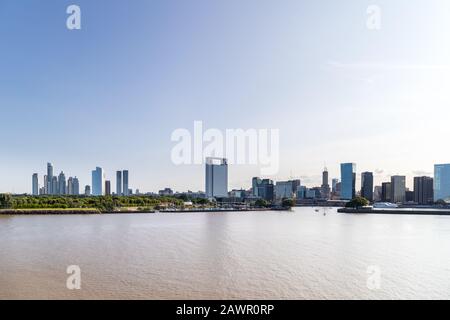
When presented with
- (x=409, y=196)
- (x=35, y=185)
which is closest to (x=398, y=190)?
(x=409, y=196)

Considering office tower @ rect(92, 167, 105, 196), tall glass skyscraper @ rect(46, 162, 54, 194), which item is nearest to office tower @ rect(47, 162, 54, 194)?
tall glass skyscraper @ rect(46, 162, 54, 194)

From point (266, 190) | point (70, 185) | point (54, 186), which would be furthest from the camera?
point (70, 185)

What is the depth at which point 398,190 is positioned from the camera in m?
121

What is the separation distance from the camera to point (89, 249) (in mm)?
19391

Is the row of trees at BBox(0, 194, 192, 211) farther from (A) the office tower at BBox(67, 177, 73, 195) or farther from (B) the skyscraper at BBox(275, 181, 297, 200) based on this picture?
(B) the skyscraper at BBox(275, 181, 297, 200)

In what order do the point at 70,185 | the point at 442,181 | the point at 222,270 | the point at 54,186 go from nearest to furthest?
the point at 222,270, the point at 442,181, the point at 54,186, the point at 70,185

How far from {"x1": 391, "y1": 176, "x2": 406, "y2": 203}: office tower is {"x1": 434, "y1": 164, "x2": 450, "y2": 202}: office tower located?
1202cm

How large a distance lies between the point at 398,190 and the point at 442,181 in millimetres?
14905

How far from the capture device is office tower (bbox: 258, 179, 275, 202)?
450 ft

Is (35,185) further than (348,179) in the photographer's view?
Yes

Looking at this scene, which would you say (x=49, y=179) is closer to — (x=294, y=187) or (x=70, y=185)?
(x=70, y=185)

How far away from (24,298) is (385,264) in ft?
46.7
